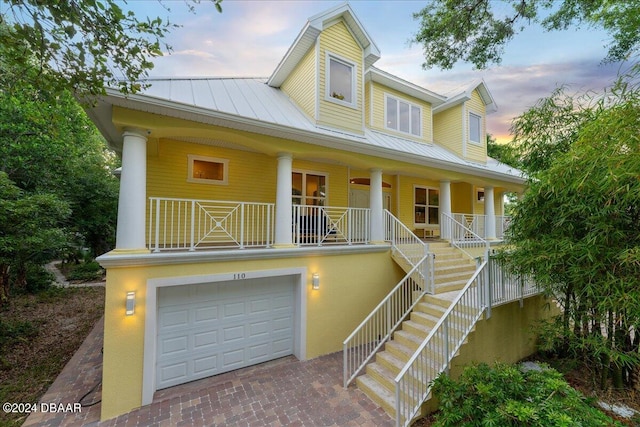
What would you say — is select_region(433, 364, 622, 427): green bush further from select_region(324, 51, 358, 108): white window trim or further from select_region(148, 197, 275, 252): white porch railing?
select_region(324, 51, 358, 108): white window trim

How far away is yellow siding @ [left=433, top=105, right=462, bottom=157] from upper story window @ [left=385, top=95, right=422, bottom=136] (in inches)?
64.5

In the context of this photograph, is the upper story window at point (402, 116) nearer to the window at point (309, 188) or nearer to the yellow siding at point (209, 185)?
the window at point (309, 188)

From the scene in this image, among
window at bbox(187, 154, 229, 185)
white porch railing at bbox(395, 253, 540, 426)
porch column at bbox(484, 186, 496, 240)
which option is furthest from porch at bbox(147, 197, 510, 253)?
white porch railing at bbox(395, 253, 540, 426)

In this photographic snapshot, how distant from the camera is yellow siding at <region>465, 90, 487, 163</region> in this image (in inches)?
430

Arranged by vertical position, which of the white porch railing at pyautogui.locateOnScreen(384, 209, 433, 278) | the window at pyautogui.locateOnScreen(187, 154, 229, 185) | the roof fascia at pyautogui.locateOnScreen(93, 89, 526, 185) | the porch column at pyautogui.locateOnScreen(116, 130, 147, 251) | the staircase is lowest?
the staircase

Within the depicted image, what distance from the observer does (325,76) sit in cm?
733

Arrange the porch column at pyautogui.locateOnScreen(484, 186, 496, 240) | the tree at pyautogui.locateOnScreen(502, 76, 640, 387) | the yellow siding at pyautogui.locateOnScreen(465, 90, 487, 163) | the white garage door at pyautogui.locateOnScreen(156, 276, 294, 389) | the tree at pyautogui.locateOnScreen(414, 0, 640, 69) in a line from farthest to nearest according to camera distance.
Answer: the yellow siding at pyautogui.locateOnScreen(465, 90, 487, 163) < the porch column at pyautogui.locateOnScreen(484, 186, 496, 240) < the tree at pyautogui.locateOnScreen(414, 0, 640, 69) < the white garage door at pyautogui.locateOnScreen(156, 276, 294, 389) < the tree at pyautogui.locateOnScreen(502, 76, 640, 387)

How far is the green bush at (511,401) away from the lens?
9.37 ft

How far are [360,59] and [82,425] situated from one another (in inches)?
410

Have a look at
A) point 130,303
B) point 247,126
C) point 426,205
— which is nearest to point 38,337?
point 130,303

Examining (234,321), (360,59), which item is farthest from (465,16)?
Result: (234,321)

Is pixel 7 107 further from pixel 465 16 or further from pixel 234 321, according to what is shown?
pixel 465 16

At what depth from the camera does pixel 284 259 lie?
19.1ft

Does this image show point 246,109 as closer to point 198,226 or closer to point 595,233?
point 198,226
